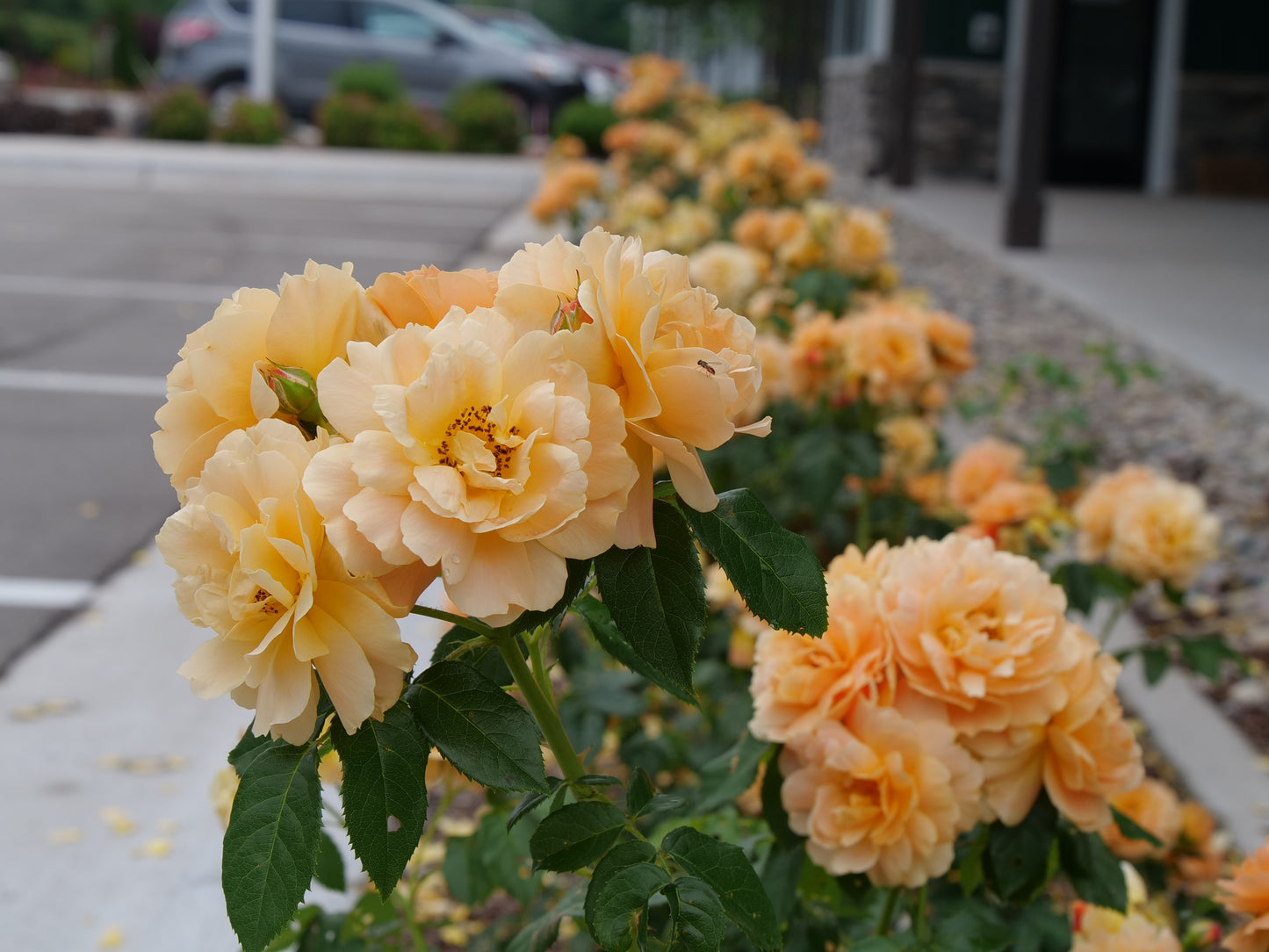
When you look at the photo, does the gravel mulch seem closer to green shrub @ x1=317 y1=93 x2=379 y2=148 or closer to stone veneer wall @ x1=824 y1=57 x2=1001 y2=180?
stone veneer wall @ x1=824 y1=57 x2=1001 y2=180

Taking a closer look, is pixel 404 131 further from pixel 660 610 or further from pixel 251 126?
pixel 660 610

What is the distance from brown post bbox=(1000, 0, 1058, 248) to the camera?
8.42 m

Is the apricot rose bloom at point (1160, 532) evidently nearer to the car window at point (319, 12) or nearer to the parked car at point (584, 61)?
the car window at point (319, 12)

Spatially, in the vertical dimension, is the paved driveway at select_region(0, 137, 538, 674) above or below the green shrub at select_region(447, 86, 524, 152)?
below

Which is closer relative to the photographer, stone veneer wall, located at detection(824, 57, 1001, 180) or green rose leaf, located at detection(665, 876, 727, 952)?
green rose leaf, located at detection(665, 876, 727, 952)

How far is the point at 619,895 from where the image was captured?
764mm

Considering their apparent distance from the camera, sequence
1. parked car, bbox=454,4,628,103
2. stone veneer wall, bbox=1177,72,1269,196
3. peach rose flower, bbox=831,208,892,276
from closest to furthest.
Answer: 1. peach rose flower, bbox=831,208,892,276
2. stone veneer wall, bbox=1177,72,1269,196
3. parked car, bbox=454,4,628,103

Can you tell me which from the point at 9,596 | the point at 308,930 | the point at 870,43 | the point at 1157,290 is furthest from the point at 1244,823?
the point at 870,43

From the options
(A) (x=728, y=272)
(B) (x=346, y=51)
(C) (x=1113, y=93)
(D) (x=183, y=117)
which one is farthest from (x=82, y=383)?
(B) (x=346, y=51)

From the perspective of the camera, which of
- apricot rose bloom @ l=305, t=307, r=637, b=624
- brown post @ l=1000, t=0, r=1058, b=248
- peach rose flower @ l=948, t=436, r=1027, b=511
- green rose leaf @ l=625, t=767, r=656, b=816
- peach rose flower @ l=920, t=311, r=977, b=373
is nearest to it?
apricot rose bloom @ l=305, t=307, r=637, b=624

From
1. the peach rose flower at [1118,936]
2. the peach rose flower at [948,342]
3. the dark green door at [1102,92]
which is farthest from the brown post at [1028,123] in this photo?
the peach rose flower at [1118,936]

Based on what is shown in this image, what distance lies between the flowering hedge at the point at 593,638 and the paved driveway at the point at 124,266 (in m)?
2.34

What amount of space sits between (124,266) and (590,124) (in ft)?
26.2

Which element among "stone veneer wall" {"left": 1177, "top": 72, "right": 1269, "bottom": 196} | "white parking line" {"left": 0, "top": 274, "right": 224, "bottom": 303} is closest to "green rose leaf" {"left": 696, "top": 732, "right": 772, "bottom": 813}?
"white parking line" {"left": 0, "top": 274, "right": 224, "bottom": 303}
